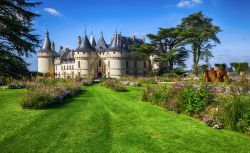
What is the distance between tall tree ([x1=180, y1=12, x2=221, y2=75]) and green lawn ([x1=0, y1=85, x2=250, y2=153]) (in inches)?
1204

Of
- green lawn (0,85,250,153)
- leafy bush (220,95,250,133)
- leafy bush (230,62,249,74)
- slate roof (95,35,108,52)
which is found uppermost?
slate roof (95,35,108,52)

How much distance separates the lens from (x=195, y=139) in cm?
646

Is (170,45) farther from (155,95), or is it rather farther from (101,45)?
(155,95)

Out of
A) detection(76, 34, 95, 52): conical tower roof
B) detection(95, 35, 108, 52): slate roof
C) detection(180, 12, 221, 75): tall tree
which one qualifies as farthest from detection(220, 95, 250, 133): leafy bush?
detection(95, 35, 108, 52): slate roof

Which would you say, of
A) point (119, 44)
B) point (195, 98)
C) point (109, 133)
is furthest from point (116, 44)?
point (109, 133)

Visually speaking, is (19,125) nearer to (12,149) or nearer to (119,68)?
(12,149)

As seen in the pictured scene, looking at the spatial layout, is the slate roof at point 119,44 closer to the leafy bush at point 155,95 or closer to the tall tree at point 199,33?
the tall tree at point 199,33

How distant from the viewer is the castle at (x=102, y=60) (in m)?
49.5

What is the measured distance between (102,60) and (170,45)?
1349 centimetres

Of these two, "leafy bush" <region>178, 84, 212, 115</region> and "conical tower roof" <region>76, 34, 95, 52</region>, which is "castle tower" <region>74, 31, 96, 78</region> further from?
"leafy bush" <region>178, 84, 212, 115</region>

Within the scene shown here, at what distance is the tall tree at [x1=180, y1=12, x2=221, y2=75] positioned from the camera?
39312mm

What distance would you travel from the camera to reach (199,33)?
129 feet

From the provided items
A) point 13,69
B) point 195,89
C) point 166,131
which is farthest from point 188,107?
point 13,69

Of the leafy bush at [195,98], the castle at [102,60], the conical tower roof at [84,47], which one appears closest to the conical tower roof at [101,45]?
the castle at [102,60]
